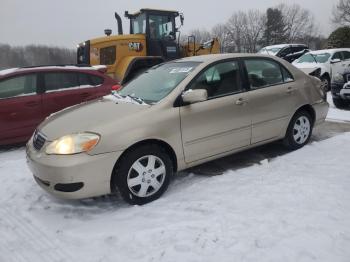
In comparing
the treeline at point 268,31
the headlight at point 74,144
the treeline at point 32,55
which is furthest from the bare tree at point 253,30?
the headlight at point 74,144

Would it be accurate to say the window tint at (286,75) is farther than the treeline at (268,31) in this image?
No

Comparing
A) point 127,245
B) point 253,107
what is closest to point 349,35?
point 253,107

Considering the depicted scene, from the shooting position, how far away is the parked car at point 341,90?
29.6ft

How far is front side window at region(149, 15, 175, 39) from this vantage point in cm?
1231

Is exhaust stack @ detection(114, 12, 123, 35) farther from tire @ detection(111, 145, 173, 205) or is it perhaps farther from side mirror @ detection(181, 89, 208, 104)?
tire @ detection(111, 145, 173, 205)

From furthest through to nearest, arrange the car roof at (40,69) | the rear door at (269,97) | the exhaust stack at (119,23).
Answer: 1. the exhaust stack at (119,23)
2. the car roof at (40,69)
3. the rear door at (269,97)

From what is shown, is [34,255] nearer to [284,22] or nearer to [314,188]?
[314,188]

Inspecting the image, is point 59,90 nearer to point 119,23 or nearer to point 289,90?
point 289,90

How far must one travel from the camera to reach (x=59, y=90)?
6.98 metres

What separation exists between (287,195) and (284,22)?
59.5 m

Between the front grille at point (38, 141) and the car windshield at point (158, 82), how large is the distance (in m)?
1.23

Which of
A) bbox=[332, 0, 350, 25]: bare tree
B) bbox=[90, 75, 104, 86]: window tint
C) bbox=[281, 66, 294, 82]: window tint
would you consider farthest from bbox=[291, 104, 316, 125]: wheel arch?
bbox=[332, 0, 350, 25]: bare tree

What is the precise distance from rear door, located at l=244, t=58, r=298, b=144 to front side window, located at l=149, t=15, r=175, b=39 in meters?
7.38

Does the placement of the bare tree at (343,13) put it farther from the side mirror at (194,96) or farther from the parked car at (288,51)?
the side mirror at (194,96)
